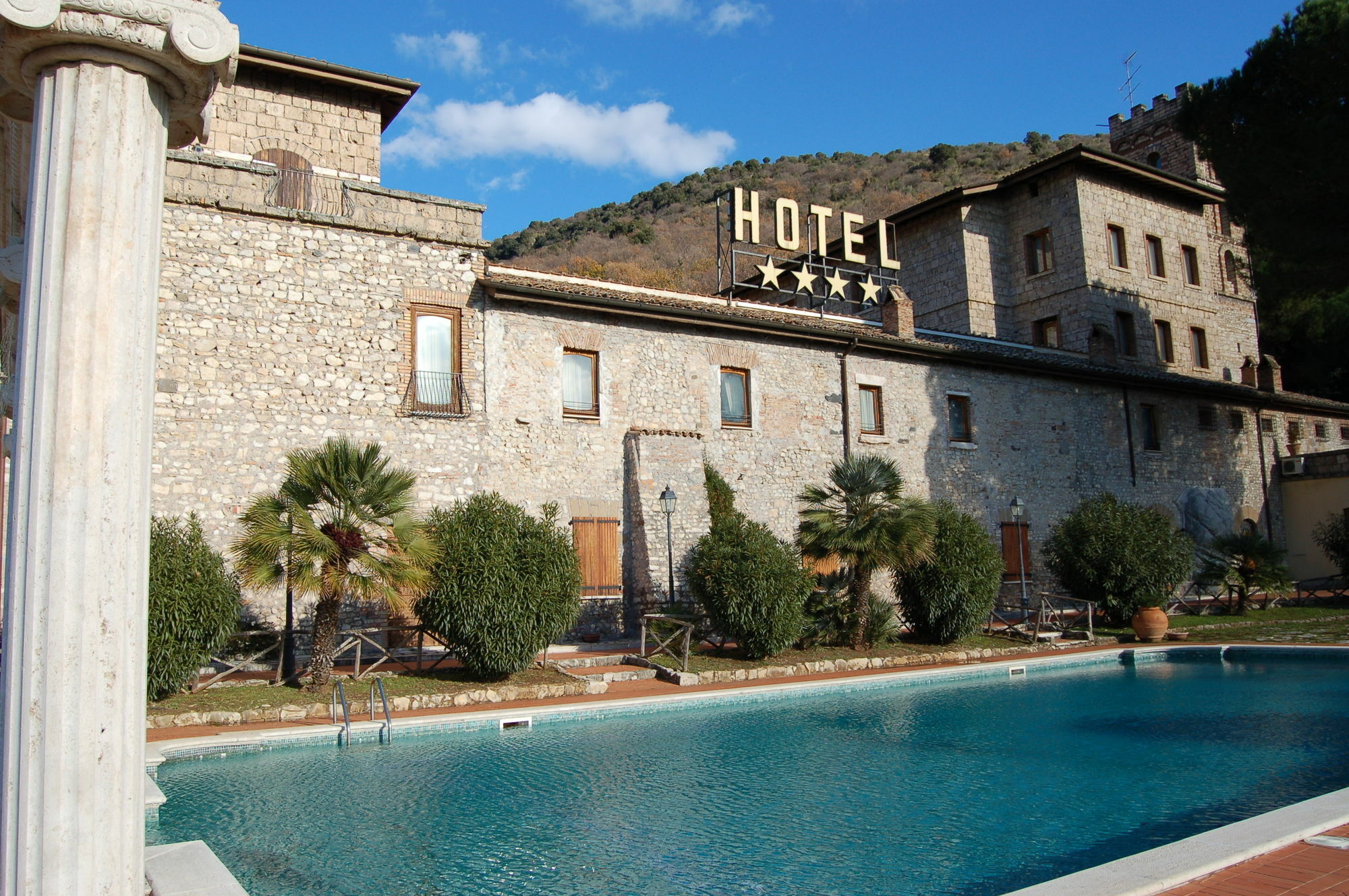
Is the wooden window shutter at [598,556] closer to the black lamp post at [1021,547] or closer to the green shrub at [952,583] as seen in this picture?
the green shrub at [952,583]

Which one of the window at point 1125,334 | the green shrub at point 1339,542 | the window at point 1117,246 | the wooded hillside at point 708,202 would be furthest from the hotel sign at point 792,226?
the wooded hillside at point 708,202

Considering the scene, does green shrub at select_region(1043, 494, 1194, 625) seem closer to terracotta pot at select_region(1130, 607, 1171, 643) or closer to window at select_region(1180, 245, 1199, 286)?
terracotta pot at select_region(1130, 607, 1171, 643)

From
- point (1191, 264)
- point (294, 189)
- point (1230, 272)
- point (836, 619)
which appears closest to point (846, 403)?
point (836, 619)

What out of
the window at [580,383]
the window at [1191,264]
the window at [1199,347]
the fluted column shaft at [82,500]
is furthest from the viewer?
the window at [1191,264]

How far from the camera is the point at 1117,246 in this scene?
2708cm

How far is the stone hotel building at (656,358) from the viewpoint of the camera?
13.4 m

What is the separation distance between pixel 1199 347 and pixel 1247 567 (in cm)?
1065

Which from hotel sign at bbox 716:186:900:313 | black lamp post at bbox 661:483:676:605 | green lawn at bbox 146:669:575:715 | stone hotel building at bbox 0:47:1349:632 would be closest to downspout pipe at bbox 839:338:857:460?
stone hotel building at bbox 0:47:1349:632

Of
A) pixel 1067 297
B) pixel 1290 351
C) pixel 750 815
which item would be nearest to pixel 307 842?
pixel 750 815

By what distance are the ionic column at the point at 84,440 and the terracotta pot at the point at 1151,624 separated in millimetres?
16837

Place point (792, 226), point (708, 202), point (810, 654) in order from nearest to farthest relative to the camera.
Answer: point (810, 654) → point (792, 226) → point (708, 202)

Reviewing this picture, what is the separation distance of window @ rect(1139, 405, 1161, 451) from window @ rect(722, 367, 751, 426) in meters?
12.4

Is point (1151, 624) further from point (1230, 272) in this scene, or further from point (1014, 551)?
point (1230, 272)

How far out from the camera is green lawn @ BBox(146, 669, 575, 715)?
9.77 metres
